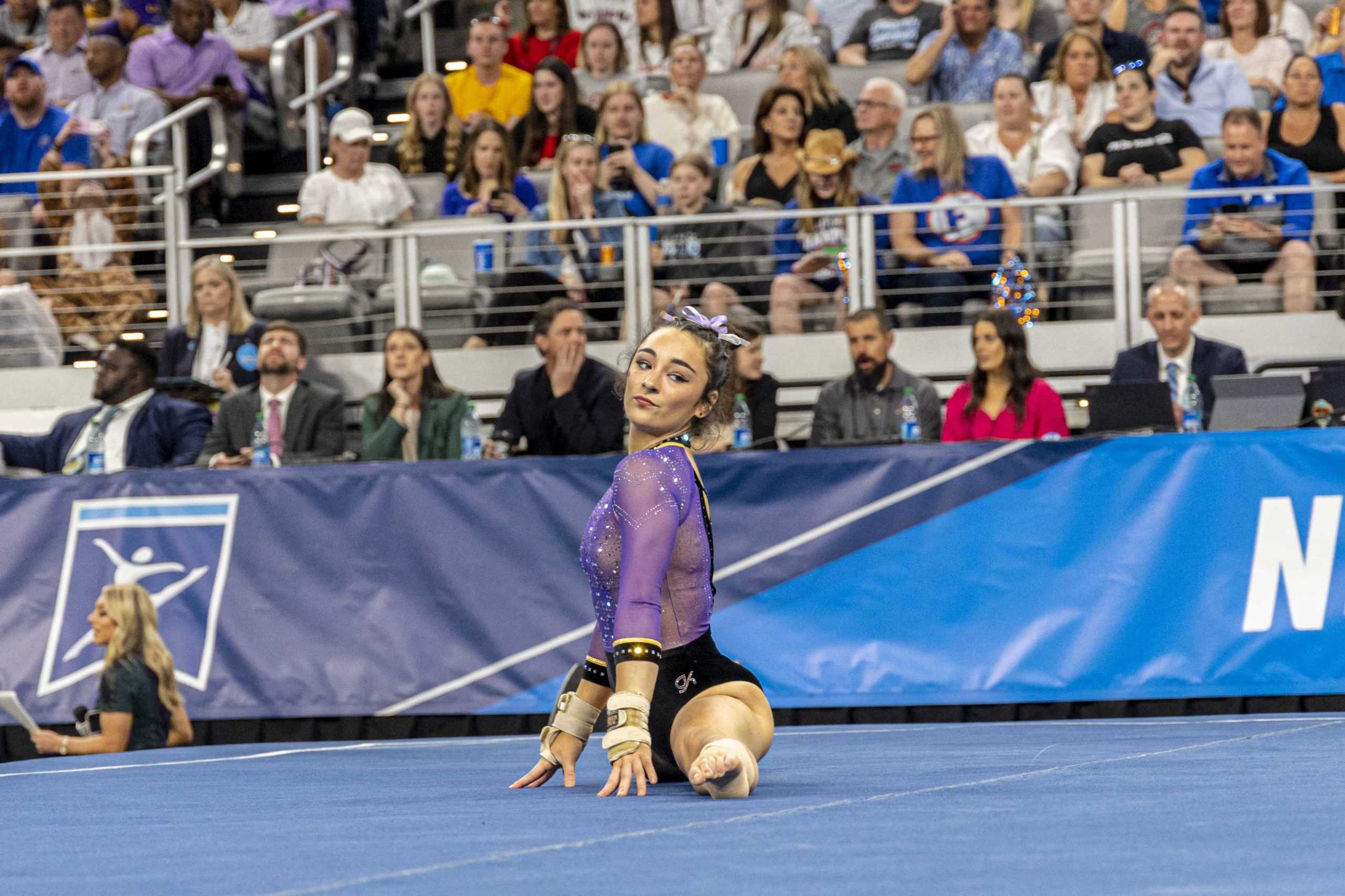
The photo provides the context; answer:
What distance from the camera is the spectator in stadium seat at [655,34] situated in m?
13.0

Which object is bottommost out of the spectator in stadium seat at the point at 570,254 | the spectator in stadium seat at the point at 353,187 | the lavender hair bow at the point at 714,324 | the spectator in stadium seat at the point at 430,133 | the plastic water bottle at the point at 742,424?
the plastic water bottle at the point at 742,424

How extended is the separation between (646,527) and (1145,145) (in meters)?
7.11

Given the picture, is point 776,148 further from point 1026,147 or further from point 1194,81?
point 1194,81

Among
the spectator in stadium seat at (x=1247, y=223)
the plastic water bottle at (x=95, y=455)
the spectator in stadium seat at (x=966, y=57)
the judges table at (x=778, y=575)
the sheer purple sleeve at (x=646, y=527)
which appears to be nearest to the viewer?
the sheer purple sleeve at (x=646, y=527)

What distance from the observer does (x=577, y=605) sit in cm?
818

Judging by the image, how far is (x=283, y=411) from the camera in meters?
9.60

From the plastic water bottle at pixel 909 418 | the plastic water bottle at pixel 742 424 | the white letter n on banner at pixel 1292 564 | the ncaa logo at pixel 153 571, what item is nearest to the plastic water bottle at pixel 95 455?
the ncaa logo at pixel 153 571

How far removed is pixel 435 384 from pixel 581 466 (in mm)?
1485

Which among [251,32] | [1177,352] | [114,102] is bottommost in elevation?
[1177,352]

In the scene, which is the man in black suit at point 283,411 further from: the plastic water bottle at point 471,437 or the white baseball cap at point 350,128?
the white baseball cap at point 350,128

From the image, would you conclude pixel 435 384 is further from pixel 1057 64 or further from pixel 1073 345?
pixel 1057 64

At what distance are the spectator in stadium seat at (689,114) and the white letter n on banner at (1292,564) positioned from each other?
504 cm

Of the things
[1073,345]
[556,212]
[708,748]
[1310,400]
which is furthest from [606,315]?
[708,748]

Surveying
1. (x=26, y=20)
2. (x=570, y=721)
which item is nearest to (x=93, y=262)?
(x=26, y=20)
